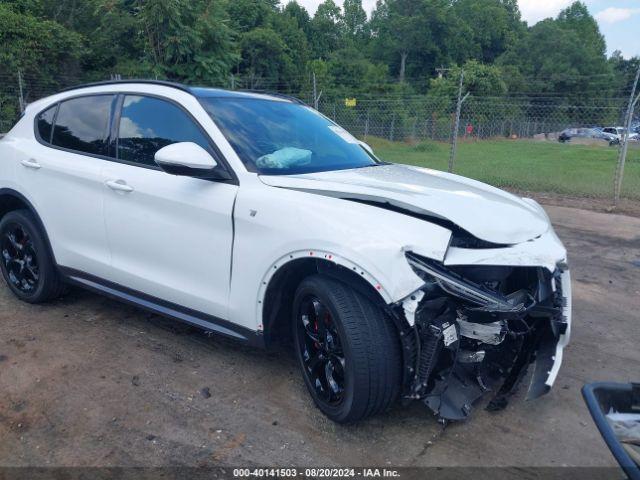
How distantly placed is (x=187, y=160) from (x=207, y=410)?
1.39 metres

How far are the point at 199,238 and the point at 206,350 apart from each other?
0.94m

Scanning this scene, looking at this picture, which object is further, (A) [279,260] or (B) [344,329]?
(A) [279,260]

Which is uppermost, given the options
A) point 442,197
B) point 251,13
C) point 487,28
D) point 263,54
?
point 487,28

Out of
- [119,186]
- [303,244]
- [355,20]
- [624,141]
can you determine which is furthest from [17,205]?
[355,20]

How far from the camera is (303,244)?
9.49 ft

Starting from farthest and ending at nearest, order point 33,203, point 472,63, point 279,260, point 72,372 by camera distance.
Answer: point 472,63
point 33,203
point 72,372
point 279,260

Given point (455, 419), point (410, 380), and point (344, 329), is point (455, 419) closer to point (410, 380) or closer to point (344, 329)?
point (410, 380)

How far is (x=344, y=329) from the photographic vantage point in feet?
9.02

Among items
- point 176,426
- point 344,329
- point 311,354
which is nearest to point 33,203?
point 176,426

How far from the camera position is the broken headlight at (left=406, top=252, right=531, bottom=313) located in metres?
2.61

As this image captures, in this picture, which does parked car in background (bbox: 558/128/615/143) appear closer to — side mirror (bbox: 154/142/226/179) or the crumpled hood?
the crumpled hood

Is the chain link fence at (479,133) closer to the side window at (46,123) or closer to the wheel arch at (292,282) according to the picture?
the side window at (46,123)

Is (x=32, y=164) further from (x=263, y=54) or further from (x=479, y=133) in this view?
(x=263, y=54)

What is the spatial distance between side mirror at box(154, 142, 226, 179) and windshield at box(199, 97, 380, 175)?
216 millimetres
